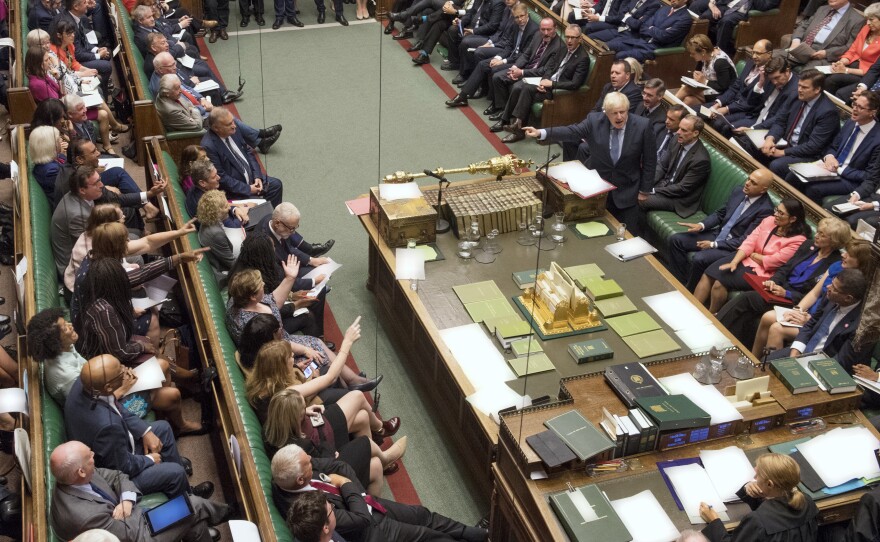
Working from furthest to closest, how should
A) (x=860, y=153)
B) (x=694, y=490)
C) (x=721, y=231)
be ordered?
1. (x=860, y=153)
2. (x=721, y=231)
3. (x=694, y=490)

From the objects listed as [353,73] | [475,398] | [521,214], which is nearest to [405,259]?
[521,214]

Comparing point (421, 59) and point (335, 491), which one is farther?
point (421, 59)

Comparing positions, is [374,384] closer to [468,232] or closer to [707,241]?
[468,232]

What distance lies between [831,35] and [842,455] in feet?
17.2

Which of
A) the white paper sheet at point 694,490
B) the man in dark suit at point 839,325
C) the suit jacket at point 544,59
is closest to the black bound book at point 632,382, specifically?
the white paper sheet at point 694,490

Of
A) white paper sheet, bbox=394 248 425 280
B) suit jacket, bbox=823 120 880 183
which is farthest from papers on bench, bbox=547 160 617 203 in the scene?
suit jacket, bbox=823 120 880 183

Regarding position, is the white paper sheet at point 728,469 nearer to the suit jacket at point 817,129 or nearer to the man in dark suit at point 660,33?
the suit jacket at point 817,129

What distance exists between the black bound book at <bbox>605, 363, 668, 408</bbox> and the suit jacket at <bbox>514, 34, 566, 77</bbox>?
15.2 feet

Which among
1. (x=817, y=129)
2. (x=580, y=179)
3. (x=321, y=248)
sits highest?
(x=817, y=129)

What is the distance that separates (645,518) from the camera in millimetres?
3816

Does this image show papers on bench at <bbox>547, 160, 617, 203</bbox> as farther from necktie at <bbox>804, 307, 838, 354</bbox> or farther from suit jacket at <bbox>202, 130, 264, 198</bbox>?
suit jacket at <bbox>202, 130, 264, 198</bbox>

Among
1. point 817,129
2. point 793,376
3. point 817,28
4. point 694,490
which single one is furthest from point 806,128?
point 694,490

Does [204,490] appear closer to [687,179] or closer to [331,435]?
[331,435]

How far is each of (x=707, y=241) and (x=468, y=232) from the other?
1.61 m
